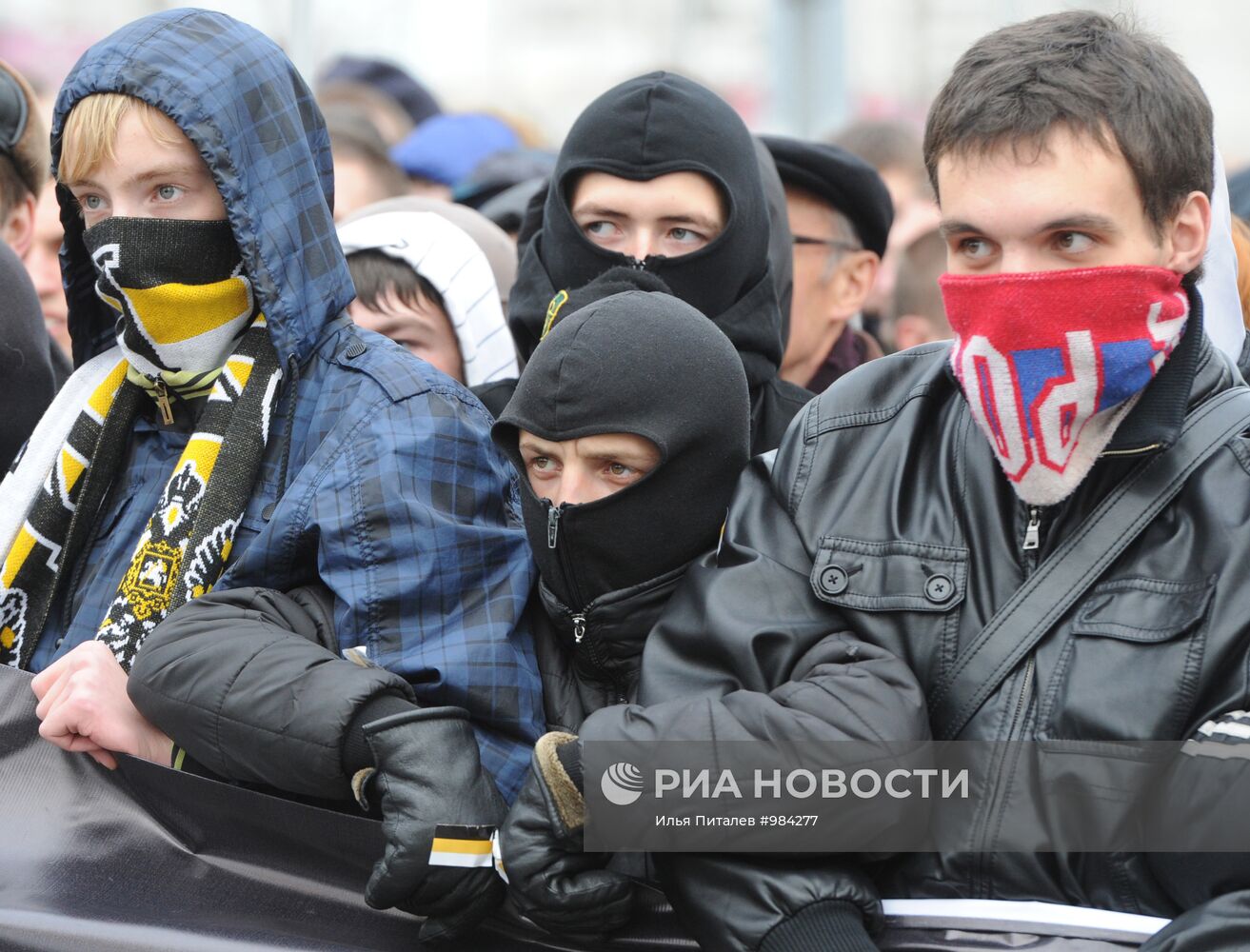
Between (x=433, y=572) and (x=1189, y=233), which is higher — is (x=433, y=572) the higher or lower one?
the lower one

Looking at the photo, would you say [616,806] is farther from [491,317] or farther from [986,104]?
[491,317]

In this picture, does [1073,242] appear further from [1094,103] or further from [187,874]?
[187,874]

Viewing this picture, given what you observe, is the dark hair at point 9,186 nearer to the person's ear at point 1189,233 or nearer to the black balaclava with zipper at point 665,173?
the black balaclava with zipper at point 665,173

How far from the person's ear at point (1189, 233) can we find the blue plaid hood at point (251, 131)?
64.8 inches

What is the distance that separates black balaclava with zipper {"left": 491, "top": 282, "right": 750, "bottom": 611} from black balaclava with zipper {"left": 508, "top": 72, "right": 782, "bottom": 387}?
0.76 m

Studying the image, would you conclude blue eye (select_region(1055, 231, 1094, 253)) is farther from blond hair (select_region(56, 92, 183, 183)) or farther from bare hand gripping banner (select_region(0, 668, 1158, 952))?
blond hair (select_region(56, 92, 183, 183))

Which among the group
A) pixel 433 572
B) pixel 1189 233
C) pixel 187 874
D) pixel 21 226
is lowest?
pixel 187 874

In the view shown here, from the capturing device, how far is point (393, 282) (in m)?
4.21

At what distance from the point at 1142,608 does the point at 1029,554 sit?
20cm

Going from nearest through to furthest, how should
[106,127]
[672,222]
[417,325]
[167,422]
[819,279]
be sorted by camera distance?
[106,127] < [167,422] < [672,222] < [417,325] < [819,279]

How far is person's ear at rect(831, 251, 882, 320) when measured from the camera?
16.2ft

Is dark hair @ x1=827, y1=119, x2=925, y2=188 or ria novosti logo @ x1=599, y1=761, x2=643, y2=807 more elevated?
dark hair @ x1=827, y1=119, x2=925, y2=188

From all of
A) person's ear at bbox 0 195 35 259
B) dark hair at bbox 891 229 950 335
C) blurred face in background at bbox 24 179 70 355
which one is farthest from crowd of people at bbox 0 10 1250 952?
dark hair at bbox 891 229 950 335

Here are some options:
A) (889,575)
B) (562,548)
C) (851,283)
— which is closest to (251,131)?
(562,548)
